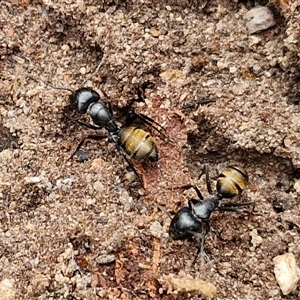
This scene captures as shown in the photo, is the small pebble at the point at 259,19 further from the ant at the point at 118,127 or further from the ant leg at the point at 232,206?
the ant leg at the point at 232,206

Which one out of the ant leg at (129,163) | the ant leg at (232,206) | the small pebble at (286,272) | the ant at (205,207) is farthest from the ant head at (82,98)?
the small pebble at (286,272)

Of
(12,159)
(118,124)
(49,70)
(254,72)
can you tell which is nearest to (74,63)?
(49,70)

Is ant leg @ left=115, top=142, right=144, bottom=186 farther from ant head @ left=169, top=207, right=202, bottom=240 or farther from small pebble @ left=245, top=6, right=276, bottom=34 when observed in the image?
small pebble @ left=245, top=6, right=276, bottom=34

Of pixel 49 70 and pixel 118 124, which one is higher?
pixel 49 70

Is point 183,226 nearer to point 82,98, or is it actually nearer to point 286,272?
point 286,272

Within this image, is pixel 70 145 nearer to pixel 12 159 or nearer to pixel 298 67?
pixel 12 159

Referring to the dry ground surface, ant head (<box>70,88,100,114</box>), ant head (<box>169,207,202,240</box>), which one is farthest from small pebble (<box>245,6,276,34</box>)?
ant head (<box>169,207,202,240</box>)
